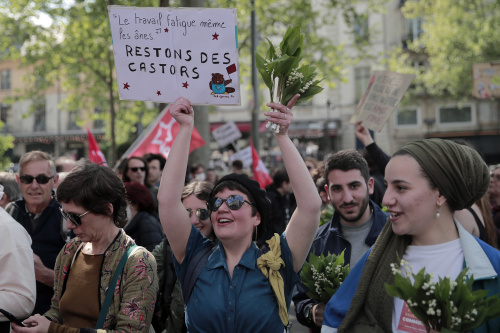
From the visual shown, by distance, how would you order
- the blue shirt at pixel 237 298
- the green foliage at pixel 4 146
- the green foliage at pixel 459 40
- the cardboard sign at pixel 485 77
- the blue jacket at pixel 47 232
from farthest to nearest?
the green foliage at pixel 459 40 < the green foliage at pixel 4 146 < the cardboard sign at pixel 485 77 < the blue jacket at pixel 47 232 < the blue shirt at pixel 237 298

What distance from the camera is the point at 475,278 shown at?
2.47 meters

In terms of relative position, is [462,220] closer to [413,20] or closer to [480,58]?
[480,58]

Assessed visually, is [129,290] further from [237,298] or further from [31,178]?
[31,178]

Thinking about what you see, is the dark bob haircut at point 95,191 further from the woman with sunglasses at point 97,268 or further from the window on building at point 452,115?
the window on building at point 452,115

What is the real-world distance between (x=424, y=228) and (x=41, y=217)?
123 inches

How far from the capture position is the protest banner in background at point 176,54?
144 inches

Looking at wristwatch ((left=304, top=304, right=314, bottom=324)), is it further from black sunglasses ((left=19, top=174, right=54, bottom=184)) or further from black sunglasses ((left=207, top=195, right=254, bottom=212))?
black sunglasses ((left=19, top=174, right=54, bottom=184))

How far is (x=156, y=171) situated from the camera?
8594mm

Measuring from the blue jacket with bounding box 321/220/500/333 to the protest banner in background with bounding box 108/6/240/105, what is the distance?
1.36 meters

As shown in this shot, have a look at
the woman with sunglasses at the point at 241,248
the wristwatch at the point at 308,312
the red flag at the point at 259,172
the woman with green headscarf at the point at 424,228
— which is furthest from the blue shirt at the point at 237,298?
the red flag at the point at 259,172

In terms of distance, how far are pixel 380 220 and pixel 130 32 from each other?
201cm

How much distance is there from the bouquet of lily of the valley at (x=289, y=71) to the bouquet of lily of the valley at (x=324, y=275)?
0.88 metres

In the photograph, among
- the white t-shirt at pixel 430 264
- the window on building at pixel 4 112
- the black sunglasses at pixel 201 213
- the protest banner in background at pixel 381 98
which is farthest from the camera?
the window on building at pixel 4 112

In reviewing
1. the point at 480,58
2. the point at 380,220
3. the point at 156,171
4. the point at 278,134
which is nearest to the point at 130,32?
the point at 278,134
